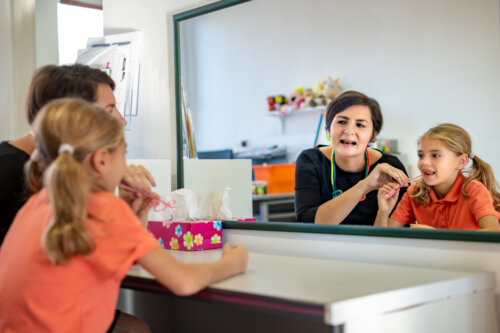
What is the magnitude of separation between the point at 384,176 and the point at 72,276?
88cm

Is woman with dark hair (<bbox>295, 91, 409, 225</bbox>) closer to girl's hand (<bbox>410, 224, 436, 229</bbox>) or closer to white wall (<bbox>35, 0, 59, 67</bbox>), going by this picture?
girl's hand (<bbox>410, 224, 436, 229</bbox>)

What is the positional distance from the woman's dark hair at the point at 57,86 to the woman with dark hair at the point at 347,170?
Result: 0.66m

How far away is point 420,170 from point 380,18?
43 centimetres

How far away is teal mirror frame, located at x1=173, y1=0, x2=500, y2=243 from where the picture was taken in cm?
136

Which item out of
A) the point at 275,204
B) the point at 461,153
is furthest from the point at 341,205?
the point at 461,153

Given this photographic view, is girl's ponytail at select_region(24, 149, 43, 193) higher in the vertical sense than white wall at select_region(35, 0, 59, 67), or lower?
lower

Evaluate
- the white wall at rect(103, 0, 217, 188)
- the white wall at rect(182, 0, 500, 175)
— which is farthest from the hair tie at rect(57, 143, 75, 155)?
the white wall at rect(103, 0, 217, 188)

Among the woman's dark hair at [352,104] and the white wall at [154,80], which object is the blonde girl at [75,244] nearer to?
the woman's dark hair at [352,104]

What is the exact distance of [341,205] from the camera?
1.62 m

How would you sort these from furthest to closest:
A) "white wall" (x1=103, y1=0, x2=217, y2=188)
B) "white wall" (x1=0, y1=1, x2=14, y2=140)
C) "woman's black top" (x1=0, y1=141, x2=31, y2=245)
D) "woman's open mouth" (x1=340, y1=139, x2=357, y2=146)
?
"white wall" (x1=0, y1=1, x2=14, y2=140) → "white wall" (x1=103, y1=0, x2=217, y2=188) → "woman's open mouth" (x1=340, y1=139, x2=357, y2=146) → "woman's black top" (x1=0, y1=141, x2=31, y2=245)

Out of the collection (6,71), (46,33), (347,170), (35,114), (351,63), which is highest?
(46,33)

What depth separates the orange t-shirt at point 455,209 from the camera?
4.51ft

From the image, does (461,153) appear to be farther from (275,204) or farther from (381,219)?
(275,204)

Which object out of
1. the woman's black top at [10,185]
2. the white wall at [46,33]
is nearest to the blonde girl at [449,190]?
the woman's black top at [10,185]
